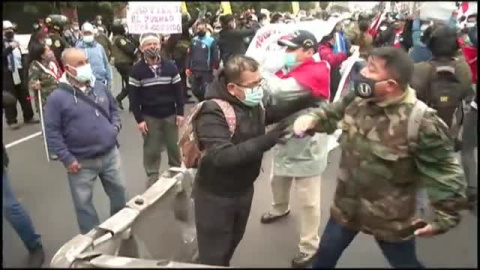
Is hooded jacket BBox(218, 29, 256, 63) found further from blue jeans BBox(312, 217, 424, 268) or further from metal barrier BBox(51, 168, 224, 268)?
blue jeans BBox(312, 217, 424, 268)

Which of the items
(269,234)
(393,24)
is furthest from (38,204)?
(393,24)

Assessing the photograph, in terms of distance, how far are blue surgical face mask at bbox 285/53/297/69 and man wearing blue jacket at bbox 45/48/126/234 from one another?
129 centimetres

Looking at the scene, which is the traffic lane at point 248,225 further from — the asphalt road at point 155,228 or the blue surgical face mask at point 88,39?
the blue surgical face mask at point 88,39

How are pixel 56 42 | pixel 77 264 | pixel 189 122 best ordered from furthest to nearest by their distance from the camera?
pixel 56 42
pixel 189 122
pixel 77 264

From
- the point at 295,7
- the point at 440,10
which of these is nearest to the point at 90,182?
the point at 440,10

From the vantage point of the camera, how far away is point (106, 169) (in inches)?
158

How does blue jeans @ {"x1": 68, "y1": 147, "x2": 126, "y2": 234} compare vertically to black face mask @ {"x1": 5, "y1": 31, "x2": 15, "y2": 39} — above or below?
below

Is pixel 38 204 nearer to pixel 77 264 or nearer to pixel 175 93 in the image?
pixel 175 93

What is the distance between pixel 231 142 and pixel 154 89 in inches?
98.9

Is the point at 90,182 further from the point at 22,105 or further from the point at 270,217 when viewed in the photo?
the point at 22,105

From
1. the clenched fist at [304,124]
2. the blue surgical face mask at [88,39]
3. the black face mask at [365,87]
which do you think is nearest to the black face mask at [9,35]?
the blue surgical face mask at [88,39]

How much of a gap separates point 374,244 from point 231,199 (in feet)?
2.45

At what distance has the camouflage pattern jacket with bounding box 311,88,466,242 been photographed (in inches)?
91.7

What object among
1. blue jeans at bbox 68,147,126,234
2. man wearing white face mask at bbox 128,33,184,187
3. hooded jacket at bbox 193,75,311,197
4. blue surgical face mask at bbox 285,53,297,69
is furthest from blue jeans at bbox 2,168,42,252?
blue surgical face mask at bbox 285,53,297,69
